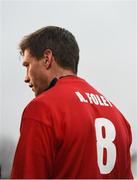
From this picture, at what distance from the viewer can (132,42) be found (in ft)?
5.93

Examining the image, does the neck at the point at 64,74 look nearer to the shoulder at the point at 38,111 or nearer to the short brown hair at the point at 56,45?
the short brown hair at the point at 56,45

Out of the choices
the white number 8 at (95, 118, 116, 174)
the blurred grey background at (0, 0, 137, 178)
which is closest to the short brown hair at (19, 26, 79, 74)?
the white number 8 at (95, 118, 116, 174)

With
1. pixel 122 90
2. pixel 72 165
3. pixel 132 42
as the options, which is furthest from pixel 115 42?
pixel 72 165

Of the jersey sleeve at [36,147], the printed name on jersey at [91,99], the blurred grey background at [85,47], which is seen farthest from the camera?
the blurred grey background at [85,47]

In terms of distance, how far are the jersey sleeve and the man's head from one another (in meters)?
0.21

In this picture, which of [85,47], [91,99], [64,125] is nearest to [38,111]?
[64,125]

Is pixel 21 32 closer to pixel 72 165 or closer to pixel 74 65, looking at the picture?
pixel 74 65

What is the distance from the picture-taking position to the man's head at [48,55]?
1050 mm

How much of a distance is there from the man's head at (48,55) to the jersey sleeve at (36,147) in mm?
206

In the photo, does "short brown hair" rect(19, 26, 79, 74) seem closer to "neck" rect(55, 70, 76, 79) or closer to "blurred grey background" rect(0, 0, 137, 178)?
"neck" rect(55, 70, 76, 79)

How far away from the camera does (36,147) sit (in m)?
0.87

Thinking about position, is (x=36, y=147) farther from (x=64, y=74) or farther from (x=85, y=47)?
(x=85, y=47)

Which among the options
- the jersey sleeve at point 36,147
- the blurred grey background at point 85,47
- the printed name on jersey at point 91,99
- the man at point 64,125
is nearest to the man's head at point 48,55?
the man at point 64,125

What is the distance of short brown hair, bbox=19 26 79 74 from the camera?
106cm
